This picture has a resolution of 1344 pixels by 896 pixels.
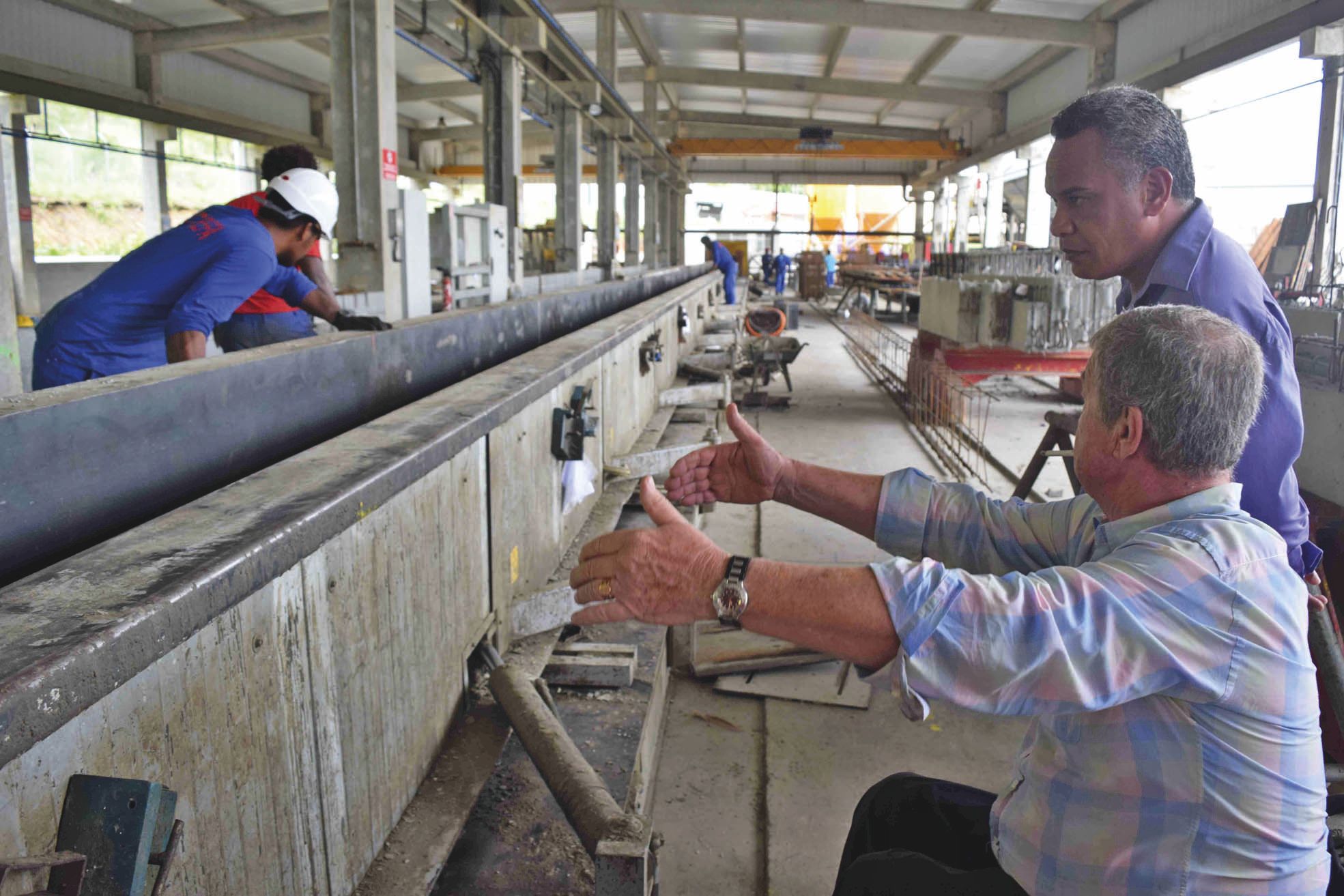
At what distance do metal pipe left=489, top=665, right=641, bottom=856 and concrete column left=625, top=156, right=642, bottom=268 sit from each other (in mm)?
13600

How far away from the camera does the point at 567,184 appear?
1090cm

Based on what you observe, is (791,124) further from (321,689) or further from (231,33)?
(321,689)

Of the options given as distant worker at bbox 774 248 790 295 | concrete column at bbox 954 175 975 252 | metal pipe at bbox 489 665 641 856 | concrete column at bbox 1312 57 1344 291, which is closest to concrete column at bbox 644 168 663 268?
distant worker at bbox 774 248 790 295

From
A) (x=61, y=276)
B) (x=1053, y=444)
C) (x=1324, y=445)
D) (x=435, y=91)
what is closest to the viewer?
(x=1324, y=445)

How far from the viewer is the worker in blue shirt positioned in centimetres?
316

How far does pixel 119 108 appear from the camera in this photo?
1549cm

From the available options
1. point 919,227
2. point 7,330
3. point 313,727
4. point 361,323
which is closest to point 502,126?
point 361,323

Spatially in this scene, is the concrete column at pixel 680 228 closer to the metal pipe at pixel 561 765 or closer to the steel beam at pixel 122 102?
the steel beam at pixel 122 102

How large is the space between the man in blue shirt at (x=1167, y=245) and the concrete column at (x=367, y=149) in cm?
393

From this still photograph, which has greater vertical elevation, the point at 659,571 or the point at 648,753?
the point at 659,571

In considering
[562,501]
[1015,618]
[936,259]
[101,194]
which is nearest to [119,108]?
[101,194]

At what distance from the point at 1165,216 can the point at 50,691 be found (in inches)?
94.3

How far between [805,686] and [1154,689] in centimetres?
308

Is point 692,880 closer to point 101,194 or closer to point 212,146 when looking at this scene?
point 101,194
